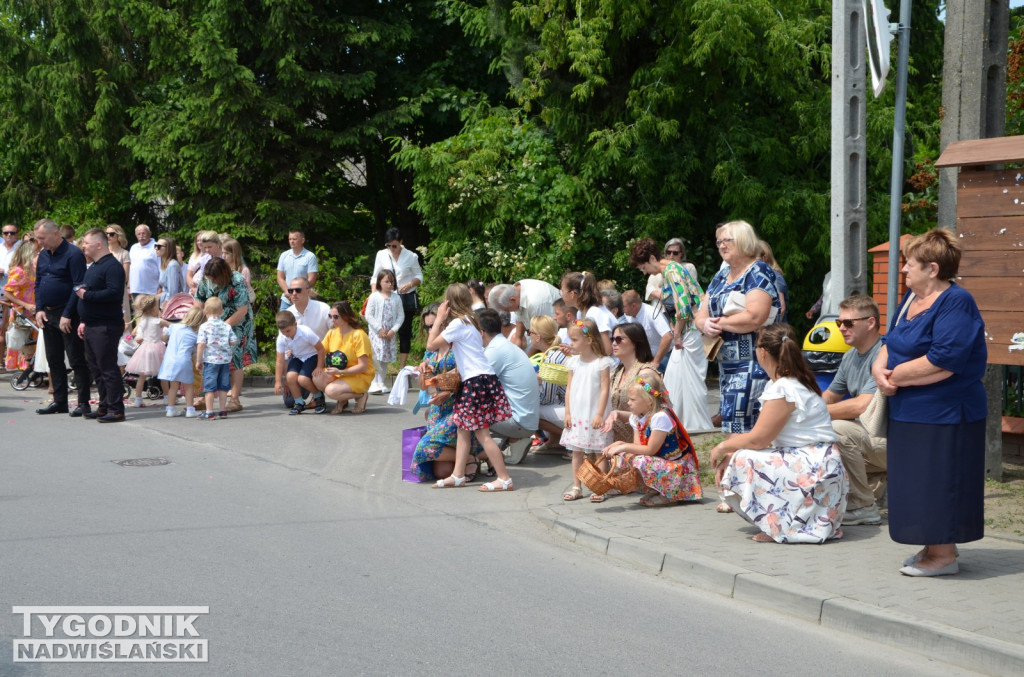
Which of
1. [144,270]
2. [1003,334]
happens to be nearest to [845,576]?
[1003,334]

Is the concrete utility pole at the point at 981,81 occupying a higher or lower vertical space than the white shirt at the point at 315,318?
higher

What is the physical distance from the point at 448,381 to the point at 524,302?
2.88 meters

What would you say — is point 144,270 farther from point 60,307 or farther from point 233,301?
point 233,301

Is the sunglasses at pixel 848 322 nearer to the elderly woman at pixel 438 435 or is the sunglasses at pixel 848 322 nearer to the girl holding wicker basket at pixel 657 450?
the girl holding wicker basket at pixel 657 450

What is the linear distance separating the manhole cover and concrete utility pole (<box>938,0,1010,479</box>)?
7217 millimetres

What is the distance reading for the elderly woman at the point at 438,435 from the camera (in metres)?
9.52

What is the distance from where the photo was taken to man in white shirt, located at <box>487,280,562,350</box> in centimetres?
1194

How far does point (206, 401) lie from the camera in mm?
13055

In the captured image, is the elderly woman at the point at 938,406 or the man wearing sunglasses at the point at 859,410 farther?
the man wearing sunglasses at the point at 859,410

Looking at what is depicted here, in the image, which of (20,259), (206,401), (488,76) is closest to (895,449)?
(206,401)

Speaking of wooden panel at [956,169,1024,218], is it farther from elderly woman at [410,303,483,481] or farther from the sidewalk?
elderly woman at [410,303,483,481]

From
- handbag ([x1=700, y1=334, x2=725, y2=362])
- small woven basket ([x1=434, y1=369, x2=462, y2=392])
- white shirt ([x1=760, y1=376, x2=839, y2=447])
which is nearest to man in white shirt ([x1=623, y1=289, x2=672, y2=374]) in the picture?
small woven basket ([x1=434, y1=369, x2=462, y2=392])

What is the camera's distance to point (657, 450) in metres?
8.27

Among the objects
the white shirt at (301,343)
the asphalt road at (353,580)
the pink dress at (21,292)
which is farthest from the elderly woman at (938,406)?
the pink dress at (21,292)
